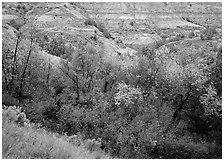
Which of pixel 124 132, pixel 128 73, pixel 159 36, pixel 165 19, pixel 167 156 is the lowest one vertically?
pixel 167 156

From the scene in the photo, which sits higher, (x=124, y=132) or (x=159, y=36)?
(x=159, y=36)

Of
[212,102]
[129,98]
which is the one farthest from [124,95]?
[212,102]

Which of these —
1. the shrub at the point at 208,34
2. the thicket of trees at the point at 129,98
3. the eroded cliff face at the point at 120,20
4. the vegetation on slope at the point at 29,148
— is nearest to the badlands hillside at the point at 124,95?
the thicket of trees at the point at 129,98

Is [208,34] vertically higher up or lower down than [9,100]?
higher up

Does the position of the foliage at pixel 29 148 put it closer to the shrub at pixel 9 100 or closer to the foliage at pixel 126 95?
the foliage at pixel 126 95

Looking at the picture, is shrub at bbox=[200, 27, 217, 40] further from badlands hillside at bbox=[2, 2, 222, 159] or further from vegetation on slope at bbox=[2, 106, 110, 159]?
vegetation on slope at bbox=[2, 106, 110, 159]

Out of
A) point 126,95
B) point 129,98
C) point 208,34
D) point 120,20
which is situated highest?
point 120,20

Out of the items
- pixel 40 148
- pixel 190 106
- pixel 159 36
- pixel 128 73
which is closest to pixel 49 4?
pixel 159 36

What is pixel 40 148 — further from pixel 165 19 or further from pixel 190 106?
pixel 165 19

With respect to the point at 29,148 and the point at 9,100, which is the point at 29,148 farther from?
the point at 9,100
